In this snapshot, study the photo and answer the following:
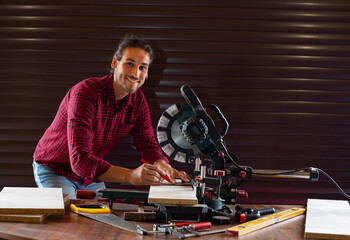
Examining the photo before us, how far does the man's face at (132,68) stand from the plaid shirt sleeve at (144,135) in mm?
320

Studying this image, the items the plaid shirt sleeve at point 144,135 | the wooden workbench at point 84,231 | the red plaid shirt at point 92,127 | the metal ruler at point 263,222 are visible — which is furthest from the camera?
the plaid shirt sleeve at point 144,135

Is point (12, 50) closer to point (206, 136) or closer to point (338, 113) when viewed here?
point (206, 136)

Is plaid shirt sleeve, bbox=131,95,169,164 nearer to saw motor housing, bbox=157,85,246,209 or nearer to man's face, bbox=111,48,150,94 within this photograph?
man's face, bbox=111,48,150,94

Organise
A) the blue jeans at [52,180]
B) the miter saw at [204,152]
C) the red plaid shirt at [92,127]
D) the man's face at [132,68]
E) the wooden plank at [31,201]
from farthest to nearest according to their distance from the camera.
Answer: the blue jeans at [52,180] < the man's face at [132,68] < the red plaid shirt at [92,127] < the miter saw at [204,152] < the wooden plank at [31,201]

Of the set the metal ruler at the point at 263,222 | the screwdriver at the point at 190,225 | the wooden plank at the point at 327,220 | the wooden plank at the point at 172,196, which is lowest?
the screwdriver at the point at 190,225

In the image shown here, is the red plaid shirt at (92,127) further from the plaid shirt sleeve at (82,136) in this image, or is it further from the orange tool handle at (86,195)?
the orange tool handle at (86,195)

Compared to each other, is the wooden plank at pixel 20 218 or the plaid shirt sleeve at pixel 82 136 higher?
the plaid shirt sleeve at pixel 82 136

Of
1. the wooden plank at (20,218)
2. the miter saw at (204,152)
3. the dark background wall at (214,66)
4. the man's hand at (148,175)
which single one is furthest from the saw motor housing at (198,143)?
the dark background wall at (214,66)

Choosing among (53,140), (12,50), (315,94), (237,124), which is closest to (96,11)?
(12,50)

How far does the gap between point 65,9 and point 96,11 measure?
29 centimetres

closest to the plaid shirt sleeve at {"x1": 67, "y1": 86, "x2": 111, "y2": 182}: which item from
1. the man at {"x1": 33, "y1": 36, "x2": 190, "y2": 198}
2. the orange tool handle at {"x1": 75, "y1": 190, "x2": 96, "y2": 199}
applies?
the man at {"x1": 33, "y1": 36, "x2": 190, "y2": 198}

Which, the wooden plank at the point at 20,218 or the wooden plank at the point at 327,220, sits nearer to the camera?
the wooden plank at the point at 327,220

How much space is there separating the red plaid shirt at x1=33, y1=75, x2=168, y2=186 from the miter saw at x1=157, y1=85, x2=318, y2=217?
1.83 feet

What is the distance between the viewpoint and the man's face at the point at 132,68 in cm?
299
